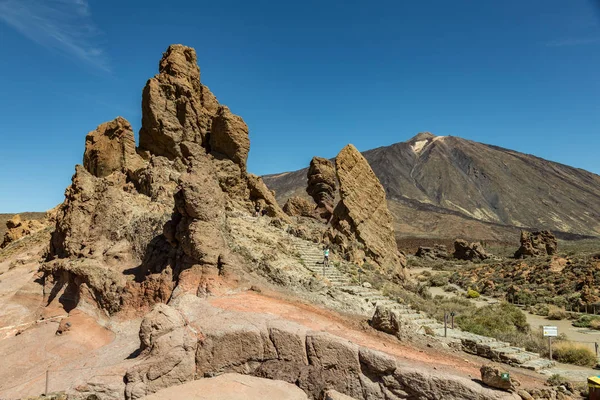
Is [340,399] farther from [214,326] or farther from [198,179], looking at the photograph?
[198,179]

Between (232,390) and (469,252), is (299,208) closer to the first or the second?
(232,390)

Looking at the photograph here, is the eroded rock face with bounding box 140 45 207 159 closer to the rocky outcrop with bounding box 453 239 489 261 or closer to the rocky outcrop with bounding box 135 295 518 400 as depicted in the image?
the rocky outcrop with bounding box 135 295 518 400

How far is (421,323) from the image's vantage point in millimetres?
11766

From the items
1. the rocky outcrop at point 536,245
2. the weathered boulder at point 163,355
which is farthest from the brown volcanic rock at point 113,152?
the rocky outcrop at point 536,245

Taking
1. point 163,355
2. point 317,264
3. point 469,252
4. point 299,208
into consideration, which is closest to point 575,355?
point 317,264

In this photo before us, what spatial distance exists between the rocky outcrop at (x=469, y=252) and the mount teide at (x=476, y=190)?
34.7 m

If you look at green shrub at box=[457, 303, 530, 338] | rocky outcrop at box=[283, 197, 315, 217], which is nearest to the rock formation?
rocky outcrop at box=[283, 197, 315, 217]

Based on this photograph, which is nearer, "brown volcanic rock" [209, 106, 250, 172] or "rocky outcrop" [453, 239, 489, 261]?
"brown volcanic rock" [209, 106, 250, 172]

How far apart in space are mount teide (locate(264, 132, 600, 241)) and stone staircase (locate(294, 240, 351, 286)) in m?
68.6

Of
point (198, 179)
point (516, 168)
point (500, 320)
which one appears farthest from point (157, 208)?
point (516, 168)

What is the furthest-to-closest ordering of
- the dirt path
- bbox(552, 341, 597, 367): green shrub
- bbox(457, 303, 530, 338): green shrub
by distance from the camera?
bbox(457, 303, 530, 338): green shrub → bbox(552, 341, 597, 367): green shrub → the dirt path

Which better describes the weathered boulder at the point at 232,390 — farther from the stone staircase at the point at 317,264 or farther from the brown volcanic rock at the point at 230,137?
the brown volcanic rock at the point at 230,137

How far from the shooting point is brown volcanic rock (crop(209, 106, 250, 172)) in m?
19.7

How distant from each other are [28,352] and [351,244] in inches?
486
